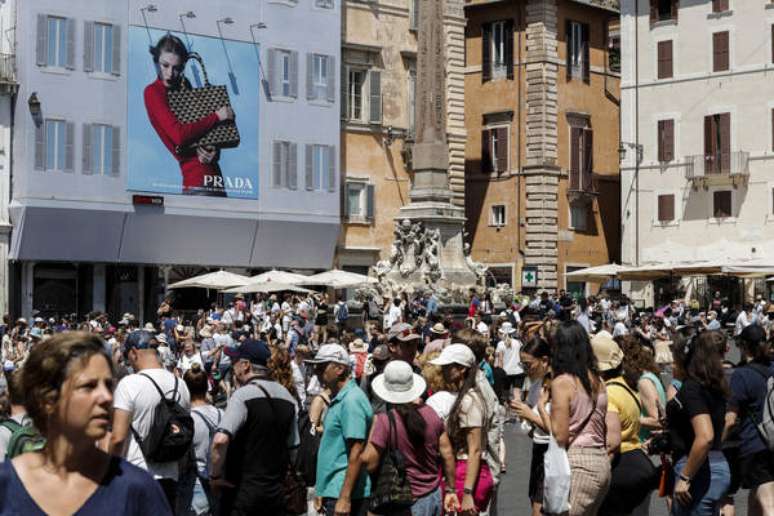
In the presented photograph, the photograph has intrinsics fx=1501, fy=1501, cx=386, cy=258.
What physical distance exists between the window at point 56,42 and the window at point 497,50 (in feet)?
54.9

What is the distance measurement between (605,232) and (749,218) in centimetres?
669

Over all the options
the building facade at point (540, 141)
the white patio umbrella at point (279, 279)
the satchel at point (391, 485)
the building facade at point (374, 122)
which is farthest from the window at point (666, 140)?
the satchel at point (391, 485)

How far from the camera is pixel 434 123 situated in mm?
33750

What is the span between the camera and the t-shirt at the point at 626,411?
814cm

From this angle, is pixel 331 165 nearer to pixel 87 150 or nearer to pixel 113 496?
pixel 87 150

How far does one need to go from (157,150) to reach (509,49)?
14810 millimetres

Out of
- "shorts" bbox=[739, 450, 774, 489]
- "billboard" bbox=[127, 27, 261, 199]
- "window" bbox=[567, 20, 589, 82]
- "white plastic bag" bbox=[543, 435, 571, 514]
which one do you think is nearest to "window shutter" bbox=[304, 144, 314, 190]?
"billboard" bbox=[127, 27, 261, 199]

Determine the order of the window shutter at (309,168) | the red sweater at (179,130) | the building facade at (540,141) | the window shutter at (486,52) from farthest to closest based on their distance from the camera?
the window shutter at (486,52) < the building facade at (540,141) < the window shutter at (309,168) < the red sweater at (179,130)

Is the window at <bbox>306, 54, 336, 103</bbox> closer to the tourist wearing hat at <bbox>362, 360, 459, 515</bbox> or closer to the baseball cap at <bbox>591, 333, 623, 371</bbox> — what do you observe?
the baseball cap at <bbox>591, 333, 623, 371</bbox>

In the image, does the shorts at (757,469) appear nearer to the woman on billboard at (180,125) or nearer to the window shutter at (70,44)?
the window shutter at (70,44)

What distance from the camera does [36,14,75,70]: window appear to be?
39531mm

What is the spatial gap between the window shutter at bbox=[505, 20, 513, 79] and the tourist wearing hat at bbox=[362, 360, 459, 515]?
1747 inches

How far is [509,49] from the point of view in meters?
51.4

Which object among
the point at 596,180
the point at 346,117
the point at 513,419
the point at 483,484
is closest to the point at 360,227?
the point at 346,117
